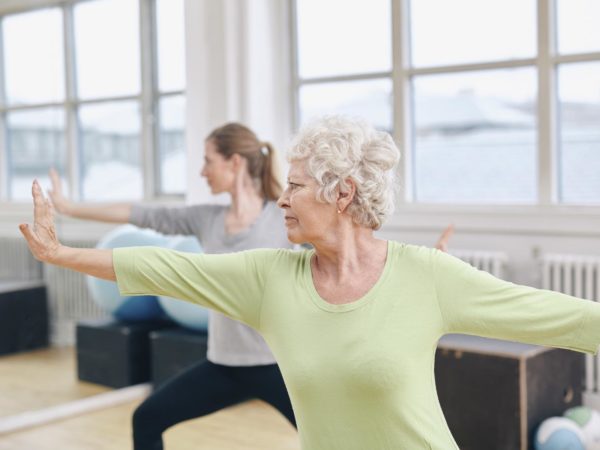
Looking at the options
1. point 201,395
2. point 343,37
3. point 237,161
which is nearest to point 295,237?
point 201,395

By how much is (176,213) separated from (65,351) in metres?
1.77

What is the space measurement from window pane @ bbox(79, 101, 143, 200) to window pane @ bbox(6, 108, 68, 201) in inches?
4.5

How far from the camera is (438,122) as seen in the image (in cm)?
438

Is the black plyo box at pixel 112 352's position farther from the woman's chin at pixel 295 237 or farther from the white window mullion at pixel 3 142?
the woman's chin at pixel 295 237

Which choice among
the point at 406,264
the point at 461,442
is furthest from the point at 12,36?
the point at 406,264

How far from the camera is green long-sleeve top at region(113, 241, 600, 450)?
4.83 feet

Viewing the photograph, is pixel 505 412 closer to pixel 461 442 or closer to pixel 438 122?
pixel 461 442

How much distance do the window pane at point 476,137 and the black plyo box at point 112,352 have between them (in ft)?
5.26

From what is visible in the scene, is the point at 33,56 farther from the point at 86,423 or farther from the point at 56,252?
the point at 56,252

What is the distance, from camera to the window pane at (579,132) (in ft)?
12.8

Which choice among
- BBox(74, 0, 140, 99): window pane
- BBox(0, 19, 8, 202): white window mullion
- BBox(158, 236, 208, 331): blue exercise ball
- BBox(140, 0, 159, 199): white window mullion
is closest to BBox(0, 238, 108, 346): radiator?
BBox(0, 19, 8, 202): white window mullion

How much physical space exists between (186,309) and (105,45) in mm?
1297

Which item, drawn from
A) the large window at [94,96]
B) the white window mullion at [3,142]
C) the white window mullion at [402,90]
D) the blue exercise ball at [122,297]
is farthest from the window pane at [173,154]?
the white window mullion at [402,90]

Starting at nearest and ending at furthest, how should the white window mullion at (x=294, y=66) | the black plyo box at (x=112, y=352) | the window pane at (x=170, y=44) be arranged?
the window pane at (x=170, y=44) < the black plyo box at (x=112, y=352) < the white window mullion at (x=294, y=66)
